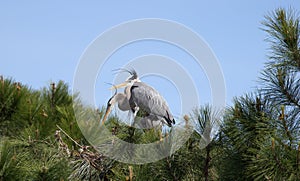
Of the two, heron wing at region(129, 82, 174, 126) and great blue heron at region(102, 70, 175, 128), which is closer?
great blue heron at region(102, 70, 175, 128)

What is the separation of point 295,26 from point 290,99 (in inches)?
18.0

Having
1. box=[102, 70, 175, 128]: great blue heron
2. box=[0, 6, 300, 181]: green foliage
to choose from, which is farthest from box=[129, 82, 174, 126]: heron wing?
box=[0, 6, 300, 181]: green foliage

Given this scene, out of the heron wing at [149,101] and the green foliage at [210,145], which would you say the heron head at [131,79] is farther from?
the green foliage at [210,145]

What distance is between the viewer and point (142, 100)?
5469mm

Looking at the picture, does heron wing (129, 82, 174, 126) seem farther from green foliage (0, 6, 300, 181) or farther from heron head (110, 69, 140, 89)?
green foliage (0, 6, 300, 181)

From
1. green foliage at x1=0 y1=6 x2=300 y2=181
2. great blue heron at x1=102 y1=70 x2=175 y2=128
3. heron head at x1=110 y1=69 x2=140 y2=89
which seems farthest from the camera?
heron head at x1=110 y1=69 x2=140 y2=89

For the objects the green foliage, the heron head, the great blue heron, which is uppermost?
the heron head

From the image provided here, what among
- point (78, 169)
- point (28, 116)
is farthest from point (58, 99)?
point (78, 169)

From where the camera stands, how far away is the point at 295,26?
138 inches

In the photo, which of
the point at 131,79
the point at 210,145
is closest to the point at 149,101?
the point at 131,79

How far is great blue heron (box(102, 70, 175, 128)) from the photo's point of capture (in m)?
5.22

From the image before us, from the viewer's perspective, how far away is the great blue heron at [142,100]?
5.22 m

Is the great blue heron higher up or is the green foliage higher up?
→ the great blue heron

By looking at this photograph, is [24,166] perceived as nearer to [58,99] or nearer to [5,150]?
[5,150]
